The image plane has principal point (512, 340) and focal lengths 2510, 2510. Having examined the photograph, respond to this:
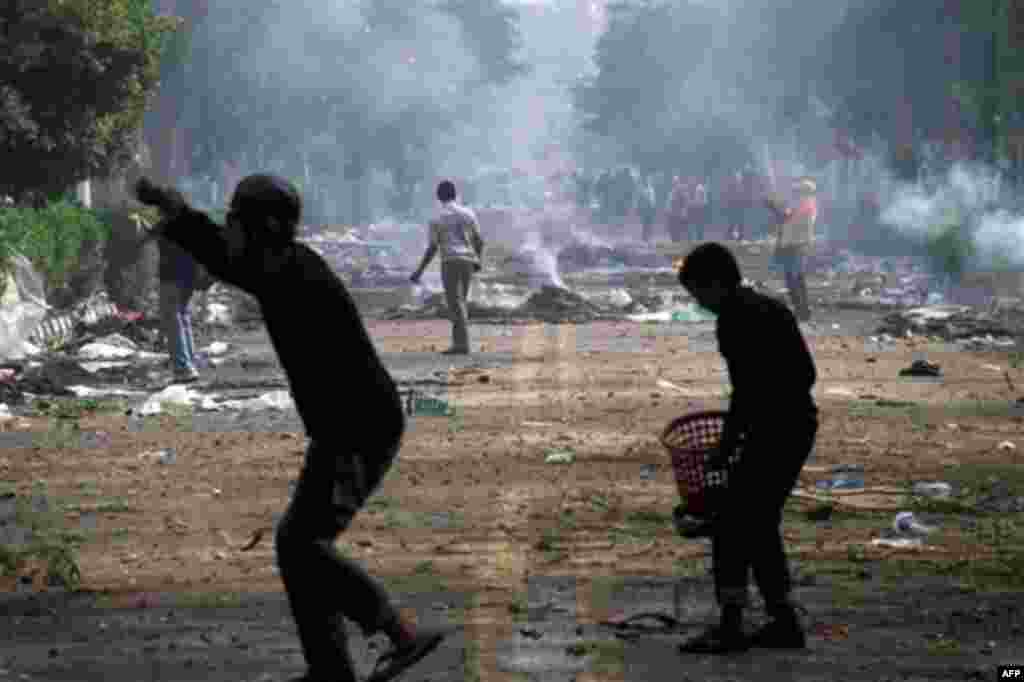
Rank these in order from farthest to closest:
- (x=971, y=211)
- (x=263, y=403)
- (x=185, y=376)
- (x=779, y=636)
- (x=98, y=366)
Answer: (x=971, y=211)
(x=98, y=366)
(x=185, y=376)
(x=263, y=403)
(x=779, y=636)

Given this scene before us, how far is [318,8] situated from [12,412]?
55.9 m

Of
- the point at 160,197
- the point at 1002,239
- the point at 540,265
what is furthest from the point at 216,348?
the point at 540,265

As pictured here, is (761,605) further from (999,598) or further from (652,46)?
(652,46)

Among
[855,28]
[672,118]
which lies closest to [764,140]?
[672,118]

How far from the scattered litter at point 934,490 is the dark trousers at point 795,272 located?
17328 millimetres

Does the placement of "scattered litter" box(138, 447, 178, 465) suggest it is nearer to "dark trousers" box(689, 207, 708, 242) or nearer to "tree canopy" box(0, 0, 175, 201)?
"tree canopy" box(0, 0, 175, 201)

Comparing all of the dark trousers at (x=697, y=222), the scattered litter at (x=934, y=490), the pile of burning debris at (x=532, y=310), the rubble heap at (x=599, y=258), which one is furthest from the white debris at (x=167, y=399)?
the dark trousers at (x=697, y=222)

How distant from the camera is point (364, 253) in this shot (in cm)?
6612

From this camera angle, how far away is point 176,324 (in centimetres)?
2277

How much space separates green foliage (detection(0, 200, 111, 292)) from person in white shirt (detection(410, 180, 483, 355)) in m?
4.52

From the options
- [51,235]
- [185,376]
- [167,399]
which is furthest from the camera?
[51,235]

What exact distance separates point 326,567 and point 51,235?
72.2ft

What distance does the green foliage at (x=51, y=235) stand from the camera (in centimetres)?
2723

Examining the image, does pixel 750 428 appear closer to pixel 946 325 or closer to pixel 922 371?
pixel 922 371
